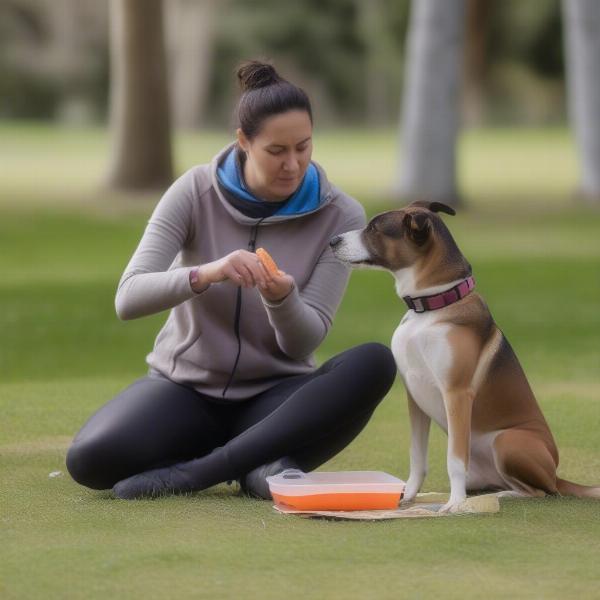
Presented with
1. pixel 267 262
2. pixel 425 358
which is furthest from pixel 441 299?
pixel 267 262

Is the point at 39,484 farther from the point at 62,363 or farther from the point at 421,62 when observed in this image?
the point at 421,62

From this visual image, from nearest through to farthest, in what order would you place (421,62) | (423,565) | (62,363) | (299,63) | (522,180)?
(423,565), (62,363), (421,62), (522,180), (299,63)

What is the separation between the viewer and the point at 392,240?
18.7 feet

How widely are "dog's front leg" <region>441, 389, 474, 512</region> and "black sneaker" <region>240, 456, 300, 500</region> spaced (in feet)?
2.07

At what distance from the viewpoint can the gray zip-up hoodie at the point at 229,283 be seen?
19.9 feet

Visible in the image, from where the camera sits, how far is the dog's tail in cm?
583

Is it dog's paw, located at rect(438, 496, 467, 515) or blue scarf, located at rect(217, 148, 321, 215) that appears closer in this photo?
dog's paw, located at rect(438, 496, 467, 515)

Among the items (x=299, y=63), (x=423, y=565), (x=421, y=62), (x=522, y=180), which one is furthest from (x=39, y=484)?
(x=299, y=63)

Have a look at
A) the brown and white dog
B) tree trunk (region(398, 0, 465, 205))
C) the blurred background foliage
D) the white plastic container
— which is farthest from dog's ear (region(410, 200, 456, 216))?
the blurred background foliage

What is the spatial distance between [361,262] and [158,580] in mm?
1612

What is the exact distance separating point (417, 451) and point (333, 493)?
0.44 meters

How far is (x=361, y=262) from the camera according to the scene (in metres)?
5.74

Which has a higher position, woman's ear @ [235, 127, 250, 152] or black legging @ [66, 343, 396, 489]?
woman's ear @ [235, 127, 250, 152]

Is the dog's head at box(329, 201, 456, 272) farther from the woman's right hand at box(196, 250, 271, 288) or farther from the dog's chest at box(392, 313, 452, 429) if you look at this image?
the woman's right hand at box(196, 250, 271, 288)
